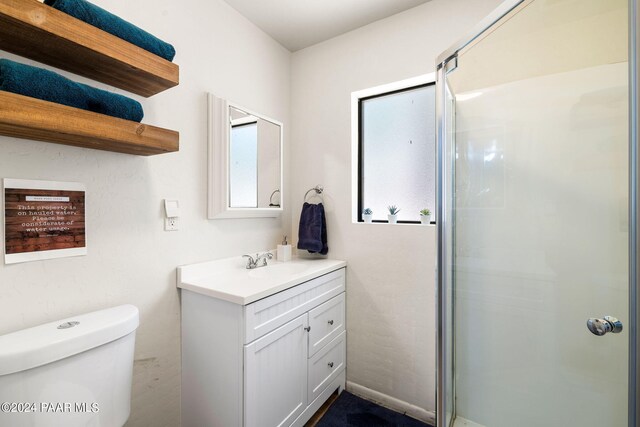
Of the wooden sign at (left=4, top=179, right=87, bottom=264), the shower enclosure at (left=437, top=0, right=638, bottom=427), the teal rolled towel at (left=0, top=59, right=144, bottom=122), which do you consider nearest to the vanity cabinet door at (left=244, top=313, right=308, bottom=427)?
the shower enclosure at (left=437, top=0, right=638, bottom=427)

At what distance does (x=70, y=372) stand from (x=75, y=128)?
0.76 meters

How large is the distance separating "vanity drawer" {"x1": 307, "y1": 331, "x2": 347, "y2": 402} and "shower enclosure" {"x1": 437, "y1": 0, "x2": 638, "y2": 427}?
0.67 m

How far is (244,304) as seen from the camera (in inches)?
45.2

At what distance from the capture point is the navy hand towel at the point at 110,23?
897mm

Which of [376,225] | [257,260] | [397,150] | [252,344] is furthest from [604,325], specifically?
[257,260]

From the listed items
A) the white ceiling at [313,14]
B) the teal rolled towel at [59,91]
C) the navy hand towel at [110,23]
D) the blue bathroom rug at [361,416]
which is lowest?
the blue bathroom rug at [361,416]

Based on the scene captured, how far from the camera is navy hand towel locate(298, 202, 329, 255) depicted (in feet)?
6.26

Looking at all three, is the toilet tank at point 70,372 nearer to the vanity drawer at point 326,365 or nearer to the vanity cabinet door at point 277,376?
the vanity cabinet door at point 277,376

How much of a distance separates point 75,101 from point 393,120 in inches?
66.7

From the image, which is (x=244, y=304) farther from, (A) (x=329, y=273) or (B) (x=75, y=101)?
(B) (x=75, y=101)

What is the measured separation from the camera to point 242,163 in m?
1.70

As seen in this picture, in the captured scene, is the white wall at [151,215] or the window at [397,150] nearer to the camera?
the white wall at [151,215]

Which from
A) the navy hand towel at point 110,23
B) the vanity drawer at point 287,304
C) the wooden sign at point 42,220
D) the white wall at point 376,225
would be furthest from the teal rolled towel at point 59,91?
the white wall at point 376,225

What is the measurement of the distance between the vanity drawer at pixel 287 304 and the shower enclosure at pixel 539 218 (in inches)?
26.0
